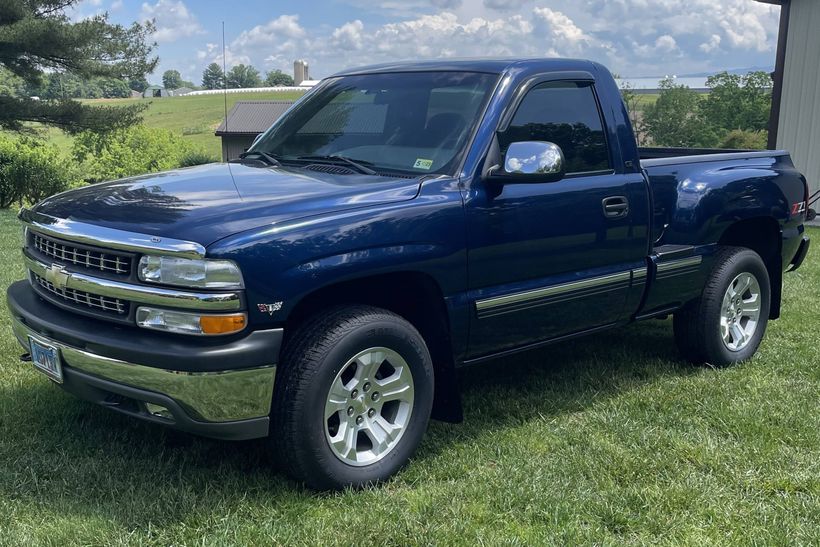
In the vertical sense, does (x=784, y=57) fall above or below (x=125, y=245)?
above

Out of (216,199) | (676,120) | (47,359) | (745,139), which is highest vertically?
(676,120)

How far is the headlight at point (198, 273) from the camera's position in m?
3.09

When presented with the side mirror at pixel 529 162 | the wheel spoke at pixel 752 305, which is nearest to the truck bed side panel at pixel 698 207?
the wheel spoke at pixel 752 305

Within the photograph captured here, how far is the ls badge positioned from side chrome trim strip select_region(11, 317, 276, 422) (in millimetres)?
216

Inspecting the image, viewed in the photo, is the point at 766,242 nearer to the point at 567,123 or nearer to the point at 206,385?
the point at 567,123

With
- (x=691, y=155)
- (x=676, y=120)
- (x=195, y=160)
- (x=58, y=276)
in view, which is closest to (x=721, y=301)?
(x=691, y=155)

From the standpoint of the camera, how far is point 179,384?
3.13 metres

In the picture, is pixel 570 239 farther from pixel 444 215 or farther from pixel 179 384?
pixel 179 384

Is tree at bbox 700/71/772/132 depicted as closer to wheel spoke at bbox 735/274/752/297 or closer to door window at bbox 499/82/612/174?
wheel spoke at bbox 735/274/752/297

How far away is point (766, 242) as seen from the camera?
19.4 feet

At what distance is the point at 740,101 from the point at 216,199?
108 feet

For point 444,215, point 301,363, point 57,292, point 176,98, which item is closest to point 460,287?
point 444,215

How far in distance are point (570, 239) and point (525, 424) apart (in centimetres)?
101

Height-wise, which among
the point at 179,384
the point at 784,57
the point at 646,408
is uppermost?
the point at 784,57
